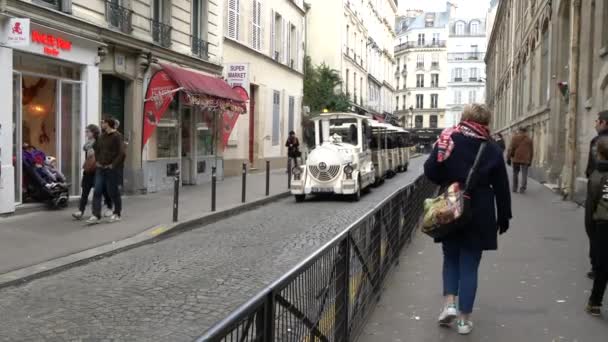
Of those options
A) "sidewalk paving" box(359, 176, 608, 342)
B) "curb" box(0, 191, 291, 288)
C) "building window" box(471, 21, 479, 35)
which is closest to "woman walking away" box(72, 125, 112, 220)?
"curb" box(0, 191, 291, 288)

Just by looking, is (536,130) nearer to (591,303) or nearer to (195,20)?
(195,20)

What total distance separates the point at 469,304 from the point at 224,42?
56.6 ft

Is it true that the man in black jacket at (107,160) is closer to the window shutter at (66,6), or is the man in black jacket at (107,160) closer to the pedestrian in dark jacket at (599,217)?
the window shutter at (66,6)

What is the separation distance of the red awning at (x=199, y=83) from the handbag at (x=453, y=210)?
11680 millimetres

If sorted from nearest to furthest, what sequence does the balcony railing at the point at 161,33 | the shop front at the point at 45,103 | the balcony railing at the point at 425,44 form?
1. the shop front at the point at 45,103
2. the balcony railing at the point at 161,33
3. the balcony railing at the point at 425,44

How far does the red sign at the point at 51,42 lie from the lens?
11078 millimetres

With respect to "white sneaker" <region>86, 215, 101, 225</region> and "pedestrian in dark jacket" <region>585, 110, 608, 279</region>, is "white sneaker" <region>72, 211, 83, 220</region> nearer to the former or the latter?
"white sneaker" <region>86, 215, 101, 225</region>

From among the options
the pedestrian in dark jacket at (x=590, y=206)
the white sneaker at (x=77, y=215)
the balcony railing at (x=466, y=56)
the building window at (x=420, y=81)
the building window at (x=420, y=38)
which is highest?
the building window at (x=420, y=38)

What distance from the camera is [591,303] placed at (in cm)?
517

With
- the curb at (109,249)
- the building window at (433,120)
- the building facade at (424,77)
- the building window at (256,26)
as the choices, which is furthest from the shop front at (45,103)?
the building window at (433,120)

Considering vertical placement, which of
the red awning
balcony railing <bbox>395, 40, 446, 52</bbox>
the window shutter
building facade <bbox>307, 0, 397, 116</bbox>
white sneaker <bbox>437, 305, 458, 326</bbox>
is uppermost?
balcony railing <bbox>395, 40, 446, 52</bbox>

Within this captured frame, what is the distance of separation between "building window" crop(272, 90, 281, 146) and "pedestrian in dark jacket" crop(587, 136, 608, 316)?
844 inches

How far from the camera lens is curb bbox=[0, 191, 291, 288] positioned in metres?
6.82

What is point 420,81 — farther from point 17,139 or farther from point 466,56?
point 17,139
